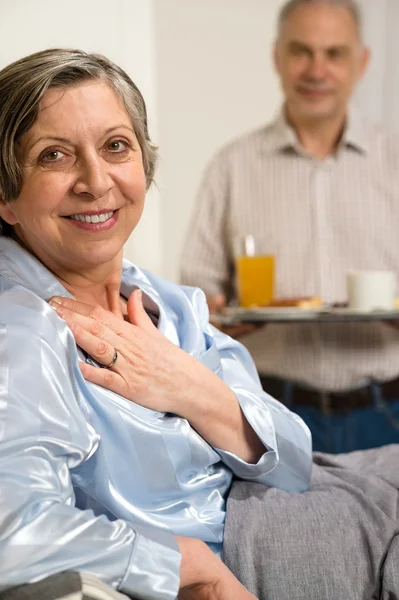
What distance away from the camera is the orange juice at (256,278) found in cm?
300

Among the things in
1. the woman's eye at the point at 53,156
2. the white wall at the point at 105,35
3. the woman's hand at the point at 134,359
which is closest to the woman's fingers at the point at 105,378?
the woman's hand at the point at 134,359

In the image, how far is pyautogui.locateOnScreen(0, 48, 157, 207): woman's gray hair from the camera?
3.97 feet

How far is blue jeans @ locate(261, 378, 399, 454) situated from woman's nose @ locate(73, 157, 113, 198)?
2.02m

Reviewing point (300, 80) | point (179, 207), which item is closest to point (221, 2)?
point (179, 207)

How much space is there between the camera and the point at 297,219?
3467mm

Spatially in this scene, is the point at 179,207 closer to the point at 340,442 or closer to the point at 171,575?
the point at 340,442

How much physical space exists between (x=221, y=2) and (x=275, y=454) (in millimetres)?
4122

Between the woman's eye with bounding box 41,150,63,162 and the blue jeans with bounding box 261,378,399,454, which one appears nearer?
the woman's eye with bounding box 41,150,63,162

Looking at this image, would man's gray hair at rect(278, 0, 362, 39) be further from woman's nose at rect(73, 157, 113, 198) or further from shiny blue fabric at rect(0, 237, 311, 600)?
woman's nose at rect(73, 157, 113, 198)

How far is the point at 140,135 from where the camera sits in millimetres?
1365

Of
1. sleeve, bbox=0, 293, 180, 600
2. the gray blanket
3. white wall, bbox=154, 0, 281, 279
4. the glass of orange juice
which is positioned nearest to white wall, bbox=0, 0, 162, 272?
white wall, bbox=154, 0, 281, 279

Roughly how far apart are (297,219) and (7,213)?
2.26 metres

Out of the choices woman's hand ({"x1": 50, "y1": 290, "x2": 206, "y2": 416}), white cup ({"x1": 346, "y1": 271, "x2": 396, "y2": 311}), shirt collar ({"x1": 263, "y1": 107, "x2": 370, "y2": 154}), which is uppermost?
woman's hand ({"x1": 50, "y1": 290, "x2": 206, "y2": 416})

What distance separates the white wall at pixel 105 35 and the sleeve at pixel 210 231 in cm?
55
